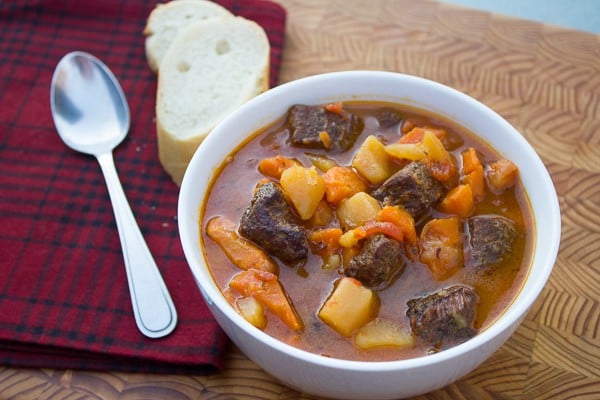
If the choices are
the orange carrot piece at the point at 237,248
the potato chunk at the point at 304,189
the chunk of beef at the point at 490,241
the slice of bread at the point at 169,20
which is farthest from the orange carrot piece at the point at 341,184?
the slice of bread at the point at 169,20

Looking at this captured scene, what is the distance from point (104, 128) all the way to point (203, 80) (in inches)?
22.5

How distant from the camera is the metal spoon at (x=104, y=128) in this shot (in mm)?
2992

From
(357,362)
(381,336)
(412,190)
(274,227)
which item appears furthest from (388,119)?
(357,362)

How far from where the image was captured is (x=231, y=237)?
2693 mm

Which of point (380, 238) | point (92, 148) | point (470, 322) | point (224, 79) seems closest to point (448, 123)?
point (380, 238)

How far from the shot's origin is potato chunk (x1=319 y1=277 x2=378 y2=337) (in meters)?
2.43

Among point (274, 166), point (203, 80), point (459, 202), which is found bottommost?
point (203, 80)

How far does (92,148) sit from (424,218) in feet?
5.85

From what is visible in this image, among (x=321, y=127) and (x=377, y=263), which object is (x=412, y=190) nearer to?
(x=377, y=263)

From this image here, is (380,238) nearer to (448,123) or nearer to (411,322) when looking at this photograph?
(411,322)

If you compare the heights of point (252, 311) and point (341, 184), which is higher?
point (341, 184)

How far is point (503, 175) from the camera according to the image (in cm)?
281

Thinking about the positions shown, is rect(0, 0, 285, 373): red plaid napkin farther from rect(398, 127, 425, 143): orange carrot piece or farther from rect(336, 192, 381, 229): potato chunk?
rect(398, 127, 425, 143): orange carrot piece

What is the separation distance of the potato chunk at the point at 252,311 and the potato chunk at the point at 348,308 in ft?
0.68
